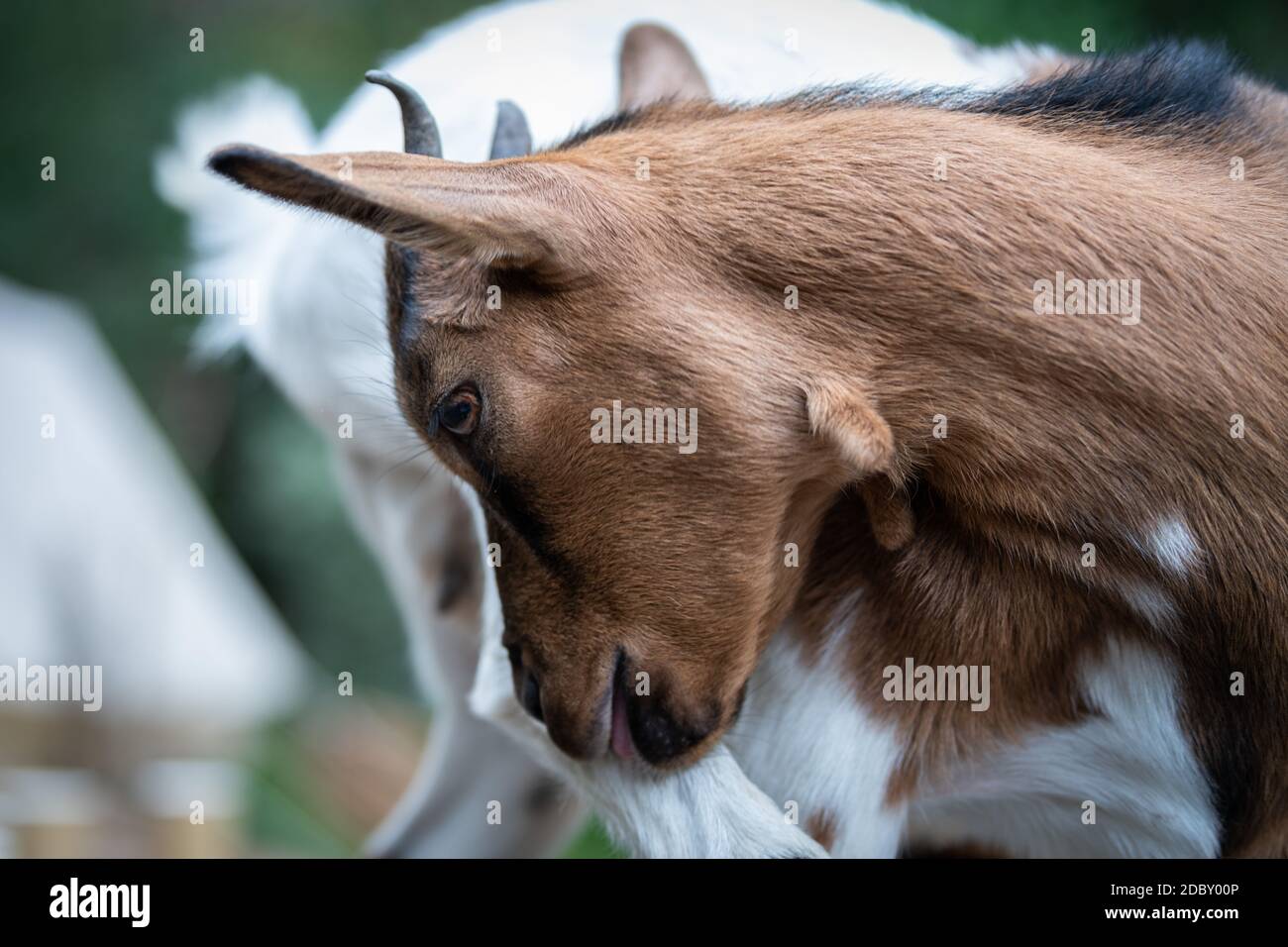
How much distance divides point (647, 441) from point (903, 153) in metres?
0.40

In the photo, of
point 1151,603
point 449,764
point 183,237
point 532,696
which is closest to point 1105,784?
point 1151,603

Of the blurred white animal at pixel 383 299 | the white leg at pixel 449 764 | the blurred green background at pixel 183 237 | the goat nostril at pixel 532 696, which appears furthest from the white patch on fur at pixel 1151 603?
the blurred green background at pixel 183 237

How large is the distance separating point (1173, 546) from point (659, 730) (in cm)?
58

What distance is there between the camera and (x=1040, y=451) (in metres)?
1.29

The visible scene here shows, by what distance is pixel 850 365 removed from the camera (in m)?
1.29

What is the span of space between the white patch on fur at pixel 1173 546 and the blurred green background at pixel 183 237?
1.98 m

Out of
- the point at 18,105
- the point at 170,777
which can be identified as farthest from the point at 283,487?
the point at 170,777

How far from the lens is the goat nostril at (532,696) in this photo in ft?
4.80

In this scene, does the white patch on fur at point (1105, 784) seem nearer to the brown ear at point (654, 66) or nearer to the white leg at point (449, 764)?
the white leg at point (449, 764)

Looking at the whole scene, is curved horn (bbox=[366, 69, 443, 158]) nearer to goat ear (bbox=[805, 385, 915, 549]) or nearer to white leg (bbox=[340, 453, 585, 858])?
goat ear (bbox=[805, 385, 915, 549])

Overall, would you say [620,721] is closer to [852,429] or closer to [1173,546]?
[852,429]

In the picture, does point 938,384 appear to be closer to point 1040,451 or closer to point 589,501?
point 1040,451

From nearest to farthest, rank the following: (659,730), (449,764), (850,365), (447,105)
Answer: (850,365)
(659,730)
(447,105)
(449,764)

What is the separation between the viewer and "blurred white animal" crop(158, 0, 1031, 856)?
158 cm
